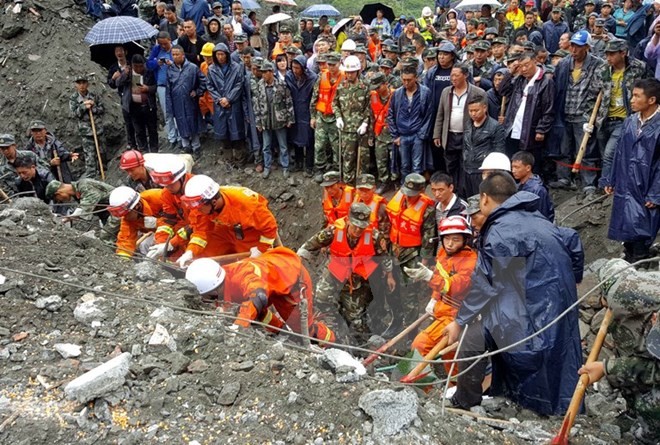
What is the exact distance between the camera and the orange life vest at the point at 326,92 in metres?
9.66

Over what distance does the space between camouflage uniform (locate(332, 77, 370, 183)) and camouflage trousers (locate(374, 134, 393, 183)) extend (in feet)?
0.65

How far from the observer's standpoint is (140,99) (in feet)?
37.5

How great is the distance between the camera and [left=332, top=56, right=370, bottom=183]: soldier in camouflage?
30.3ft

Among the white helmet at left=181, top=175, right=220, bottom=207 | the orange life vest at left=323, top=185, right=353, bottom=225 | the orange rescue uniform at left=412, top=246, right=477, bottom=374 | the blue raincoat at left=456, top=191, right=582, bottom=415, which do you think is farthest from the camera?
the orange life vest at left=323, top=185, right=353, bottom=225

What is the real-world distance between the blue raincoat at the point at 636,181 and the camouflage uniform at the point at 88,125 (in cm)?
907

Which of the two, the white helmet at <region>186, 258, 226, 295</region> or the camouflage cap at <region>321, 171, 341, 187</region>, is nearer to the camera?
the white helmet at <region>186, 258, 226, 295</region>

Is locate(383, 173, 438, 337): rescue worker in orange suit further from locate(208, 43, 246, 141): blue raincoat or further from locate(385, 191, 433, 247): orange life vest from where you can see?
locate(208, 43, 246, 141): blue raincoat

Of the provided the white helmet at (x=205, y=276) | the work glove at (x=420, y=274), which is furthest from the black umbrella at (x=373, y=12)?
the white helmet at (x=205, y=276)

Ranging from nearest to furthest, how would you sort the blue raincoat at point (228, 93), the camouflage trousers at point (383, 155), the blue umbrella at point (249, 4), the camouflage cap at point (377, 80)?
the camouflage cap at point (377, 80) < the camouflage trousers at point (383, 155) < the blue raincoat at point (228, 93) < the blue umbrella at point (249, 4)

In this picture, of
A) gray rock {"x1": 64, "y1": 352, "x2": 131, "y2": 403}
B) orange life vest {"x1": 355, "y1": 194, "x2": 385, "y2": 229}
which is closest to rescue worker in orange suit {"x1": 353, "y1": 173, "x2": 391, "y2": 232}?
orange life vest {"x1": 355, "y1": 194, "x2": 385, "y2": 229}

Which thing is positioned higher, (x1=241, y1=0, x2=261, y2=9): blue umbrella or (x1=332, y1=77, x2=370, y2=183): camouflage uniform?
(x1=241, y1=0, x2=261, y2=9): blue umbrella

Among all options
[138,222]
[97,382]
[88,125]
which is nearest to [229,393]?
[97,382]

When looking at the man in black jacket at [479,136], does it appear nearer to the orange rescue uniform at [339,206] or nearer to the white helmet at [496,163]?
the white helmet at [496,163]

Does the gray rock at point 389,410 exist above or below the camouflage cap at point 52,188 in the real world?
above
